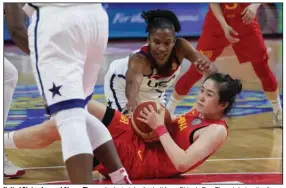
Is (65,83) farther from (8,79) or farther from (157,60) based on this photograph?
(157,60)

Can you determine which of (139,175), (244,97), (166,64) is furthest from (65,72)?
(244,97)

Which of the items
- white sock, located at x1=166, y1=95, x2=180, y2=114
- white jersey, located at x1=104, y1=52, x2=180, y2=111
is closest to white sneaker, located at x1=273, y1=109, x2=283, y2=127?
white sock, located at x1=166, y1=95, x2=180, y2=114

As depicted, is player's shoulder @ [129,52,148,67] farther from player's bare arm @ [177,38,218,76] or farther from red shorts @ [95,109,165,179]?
red shorts @ [95,109,165,179]

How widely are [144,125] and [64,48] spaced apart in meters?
1.19

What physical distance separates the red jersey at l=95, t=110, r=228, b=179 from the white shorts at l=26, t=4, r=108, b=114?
3.27 ft

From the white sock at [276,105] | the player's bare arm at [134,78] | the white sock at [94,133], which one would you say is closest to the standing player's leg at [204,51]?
the white sock at [276,105]

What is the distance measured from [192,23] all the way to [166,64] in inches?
215

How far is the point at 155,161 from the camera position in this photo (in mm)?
4430

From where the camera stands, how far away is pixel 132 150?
14.6 feet

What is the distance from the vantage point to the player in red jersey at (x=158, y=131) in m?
4.22

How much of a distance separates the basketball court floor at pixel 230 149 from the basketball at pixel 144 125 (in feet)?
0.92

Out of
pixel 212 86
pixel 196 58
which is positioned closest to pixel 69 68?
pixel 212 86

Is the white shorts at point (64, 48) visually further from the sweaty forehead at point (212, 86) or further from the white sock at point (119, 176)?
the sweaty forehead at point (212, 86)

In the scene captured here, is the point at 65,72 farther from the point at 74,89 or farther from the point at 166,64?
the point at 166,64
